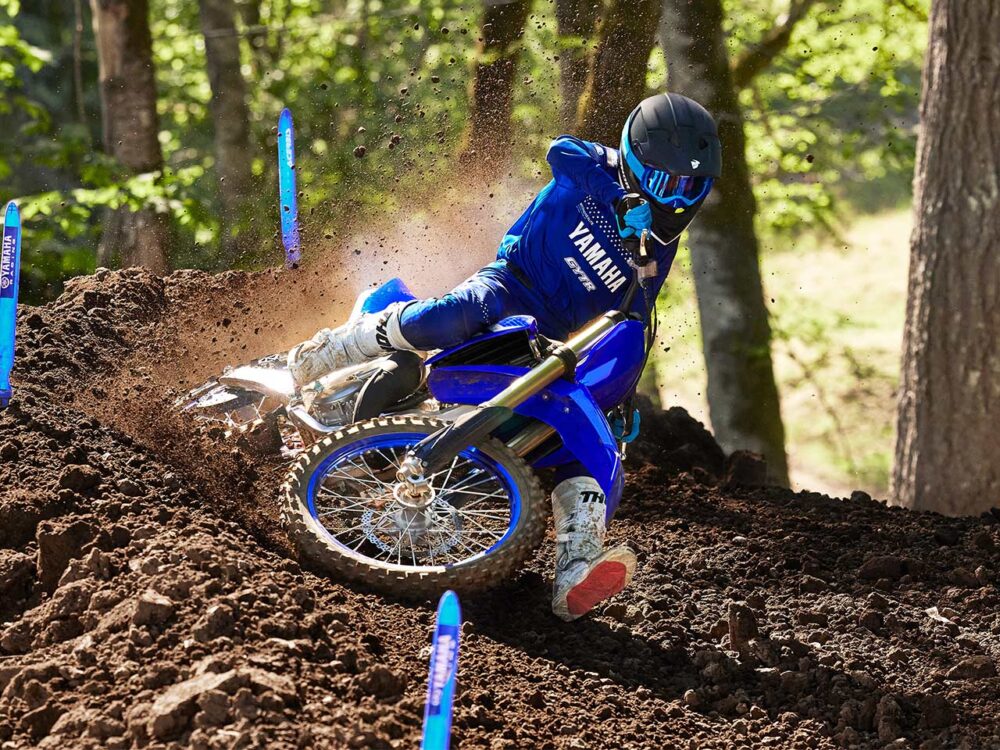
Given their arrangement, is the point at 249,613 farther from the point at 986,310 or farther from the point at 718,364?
the point at 718,364

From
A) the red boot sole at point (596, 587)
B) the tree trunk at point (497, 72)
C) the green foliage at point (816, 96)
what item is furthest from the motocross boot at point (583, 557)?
the green foliage at point (816, 96)

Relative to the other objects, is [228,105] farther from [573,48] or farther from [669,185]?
[669,185]

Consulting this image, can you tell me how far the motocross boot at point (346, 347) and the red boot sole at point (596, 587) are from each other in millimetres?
1533

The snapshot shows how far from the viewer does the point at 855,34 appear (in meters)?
12.4

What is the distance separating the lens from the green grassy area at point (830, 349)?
13.6 m

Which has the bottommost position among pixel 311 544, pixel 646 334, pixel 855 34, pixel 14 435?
pixel 311 544

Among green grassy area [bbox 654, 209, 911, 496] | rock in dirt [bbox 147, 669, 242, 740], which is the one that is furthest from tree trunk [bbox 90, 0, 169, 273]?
rock in dirt [bbox 147, 669, 242, 740]

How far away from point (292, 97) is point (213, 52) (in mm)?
1816

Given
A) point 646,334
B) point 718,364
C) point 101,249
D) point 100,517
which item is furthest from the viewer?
point 101,249

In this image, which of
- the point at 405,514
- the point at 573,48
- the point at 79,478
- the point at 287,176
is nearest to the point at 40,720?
the point at 79,478

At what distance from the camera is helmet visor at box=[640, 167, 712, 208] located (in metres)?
5.54

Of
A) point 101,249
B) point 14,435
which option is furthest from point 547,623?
point 101,249

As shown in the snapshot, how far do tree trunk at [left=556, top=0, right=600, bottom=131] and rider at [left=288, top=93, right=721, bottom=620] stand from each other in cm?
363

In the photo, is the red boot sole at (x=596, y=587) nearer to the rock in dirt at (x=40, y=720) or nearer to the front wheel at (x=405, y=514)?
the front wheel at (x=405, y=514)
